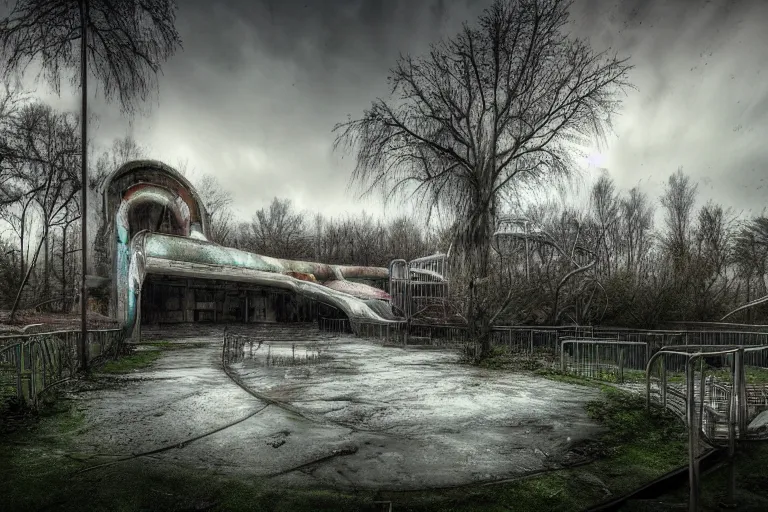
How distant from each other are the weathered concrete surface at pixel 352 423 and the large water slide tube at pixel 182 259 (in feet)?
34.6

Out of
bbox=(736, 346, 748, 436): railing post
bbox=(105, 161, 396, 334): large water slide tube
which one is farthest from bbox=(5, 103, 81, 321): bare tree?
bbox=(736, 346, 748, 436): railing post

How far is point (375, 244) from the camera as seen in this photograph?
168 feet

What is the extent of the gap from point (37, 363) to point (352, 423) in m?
4.89

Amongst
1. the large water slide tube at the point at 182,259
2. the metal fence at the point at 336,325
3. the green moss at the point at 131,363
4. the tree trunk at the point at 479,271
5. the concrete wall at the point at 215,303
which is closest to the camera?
the green moss at the point at 131,363

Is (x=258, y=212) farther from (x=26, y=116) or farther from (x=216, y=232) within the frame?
(x=26, y=116)

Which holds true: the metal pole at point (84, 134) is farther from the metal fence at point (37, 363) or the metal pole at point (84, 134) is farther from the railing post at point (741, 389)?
the railing post at point (741, 389)

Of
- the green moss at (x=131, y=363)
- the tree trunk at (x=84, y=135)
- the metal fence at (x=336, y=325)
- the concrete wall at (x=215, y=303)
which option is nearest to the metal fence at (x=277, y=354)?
the green moss at (x=131, y=363)

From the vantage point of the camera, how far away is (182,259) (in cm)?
2194

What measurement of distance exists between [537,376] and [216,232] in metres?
45.0

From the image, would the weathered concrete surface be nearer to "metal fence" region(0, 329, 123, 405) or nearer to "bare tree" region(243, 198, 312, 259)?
"metal fence" region(0, 329, 123, 405)

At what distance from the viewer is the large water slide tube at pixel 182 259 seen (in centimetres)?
1977

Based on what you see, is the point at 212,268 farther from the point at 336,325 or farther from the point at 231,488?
the point at 231,488

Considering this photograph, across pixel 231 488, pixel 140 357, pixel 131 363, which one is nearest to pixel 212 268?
pixel 140 357

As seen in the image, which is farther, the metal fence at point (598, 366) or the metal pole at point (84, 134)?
the metal fence at point (598, 366)
